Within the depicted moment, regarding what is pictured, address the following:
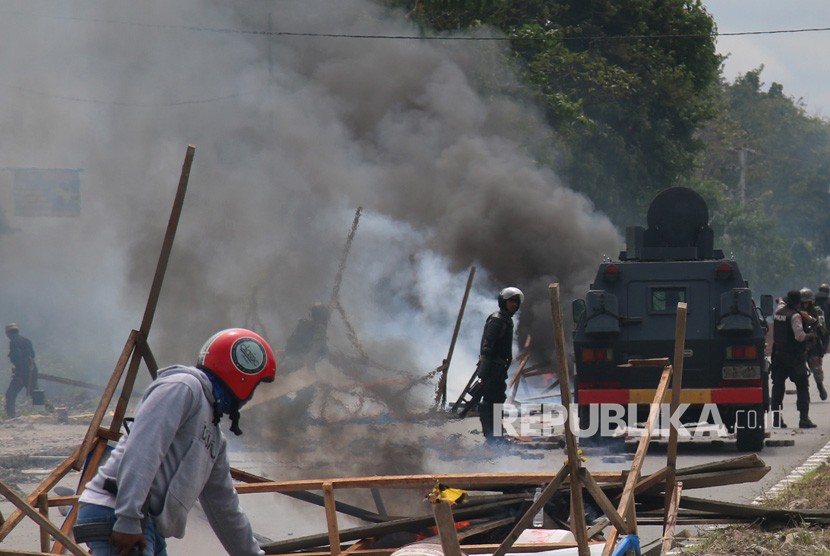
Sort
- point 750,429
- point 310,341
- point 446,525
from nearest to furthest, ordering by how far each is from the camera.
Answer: point 446,525 < point 750,429 < point 310,341

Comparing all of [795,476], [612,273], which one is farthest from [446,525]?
[612,273]

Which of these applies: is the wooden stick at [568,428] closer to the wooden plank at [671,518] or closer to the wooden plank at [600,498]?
the wooden plank at [600,498]

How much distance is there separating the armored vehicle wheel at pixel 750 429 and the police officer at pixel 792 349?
2110mm

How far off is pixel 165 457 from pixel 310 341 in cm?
1209

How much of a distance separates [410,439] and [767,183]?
201 feet

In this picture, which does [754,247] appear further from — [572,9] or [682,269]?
[682,269]

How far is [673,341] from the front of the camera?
1227 cm

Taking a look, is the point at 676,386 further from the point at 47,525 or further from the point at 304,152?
the point at 304,152

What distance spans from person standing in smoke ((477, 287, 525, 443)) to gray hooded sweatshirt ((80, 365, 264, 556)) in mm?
7500

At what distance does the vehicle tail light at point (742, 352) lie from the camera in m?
12.1

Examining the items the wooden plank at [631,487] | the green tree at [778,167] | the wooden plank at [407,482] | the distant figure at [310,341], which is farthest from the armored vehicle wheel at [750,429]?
the green tree at [778,167]

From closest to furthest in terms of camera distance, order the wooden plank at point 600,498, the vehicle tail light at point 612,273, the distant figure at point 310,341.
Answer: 1. the wooden plank at point 600,498
2. the vehicle tail light at point 612,273
3. the distant figure at point 310,341

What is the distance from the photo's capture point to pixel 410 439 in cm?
1170

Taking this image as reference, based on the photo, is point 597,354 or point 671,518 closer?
point 671,518
